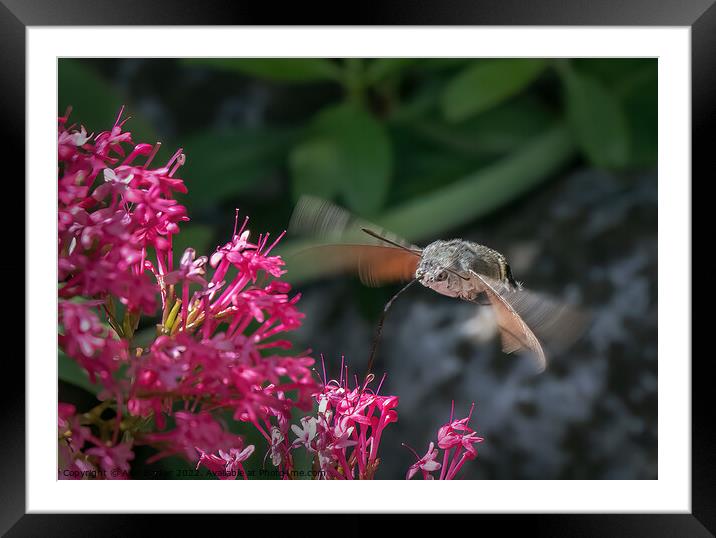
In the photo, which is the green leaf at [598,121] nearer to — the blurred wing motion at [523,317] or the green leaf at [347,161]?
the green leaf at [347,161]

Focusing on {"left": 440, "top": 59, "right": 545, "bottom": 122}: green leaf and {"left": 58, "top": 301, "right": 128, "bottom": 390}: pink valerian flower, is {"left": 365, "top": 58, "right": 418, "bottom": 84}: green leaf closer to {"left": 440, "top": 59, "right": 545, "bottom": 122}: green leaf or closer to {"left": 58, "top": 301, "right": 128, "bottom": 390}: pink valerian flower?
{"left": 440, "top": 59, "right": 545, "bottom": 122}: green leaf

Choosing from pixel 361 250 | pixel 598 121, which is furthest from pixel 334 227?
pixel 598 121

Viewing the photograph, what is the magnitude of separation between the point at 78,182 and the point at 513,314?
43cm

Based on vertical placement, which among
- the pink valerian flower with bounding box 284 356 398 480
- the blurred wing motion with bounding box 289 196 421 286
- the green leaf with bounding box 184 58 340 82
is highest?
the green leaf with bounding box 184 58 340 82

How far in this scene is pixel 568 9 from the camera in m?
0.75

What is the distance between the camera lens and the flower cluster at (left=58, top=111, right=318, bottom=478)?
22.0 inches

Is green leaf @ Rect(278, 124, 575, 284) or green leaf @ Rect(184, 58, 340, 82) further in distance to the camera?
green leaf @ Rect(278, 124, 575, 284)

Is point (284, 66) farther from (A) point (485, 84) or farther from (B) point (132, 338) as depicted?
(B) point (132, 338)

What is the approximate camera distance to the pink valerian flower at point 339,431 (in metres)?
0.70

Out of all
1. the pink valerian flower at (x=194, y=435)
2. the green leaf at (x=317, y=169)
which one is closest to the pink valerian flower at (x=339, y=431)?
the pink valerian flower at (x=194, y=435)

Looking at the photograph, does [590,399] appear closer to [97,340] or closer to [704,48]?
[704,48]

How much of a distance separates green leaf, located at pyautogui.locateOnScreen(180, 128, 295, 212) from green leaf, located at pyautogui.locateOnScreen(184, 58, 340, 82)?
0.13 metres

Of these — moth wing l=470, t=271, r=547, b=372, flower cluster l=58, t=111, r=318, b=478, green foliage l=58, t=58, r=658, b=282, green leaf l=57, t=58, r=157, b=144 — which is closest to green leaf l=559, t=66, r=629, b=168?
green foliage l=58, t=58, r=658, b=282

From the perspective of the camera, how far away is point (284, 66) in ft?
3.73
